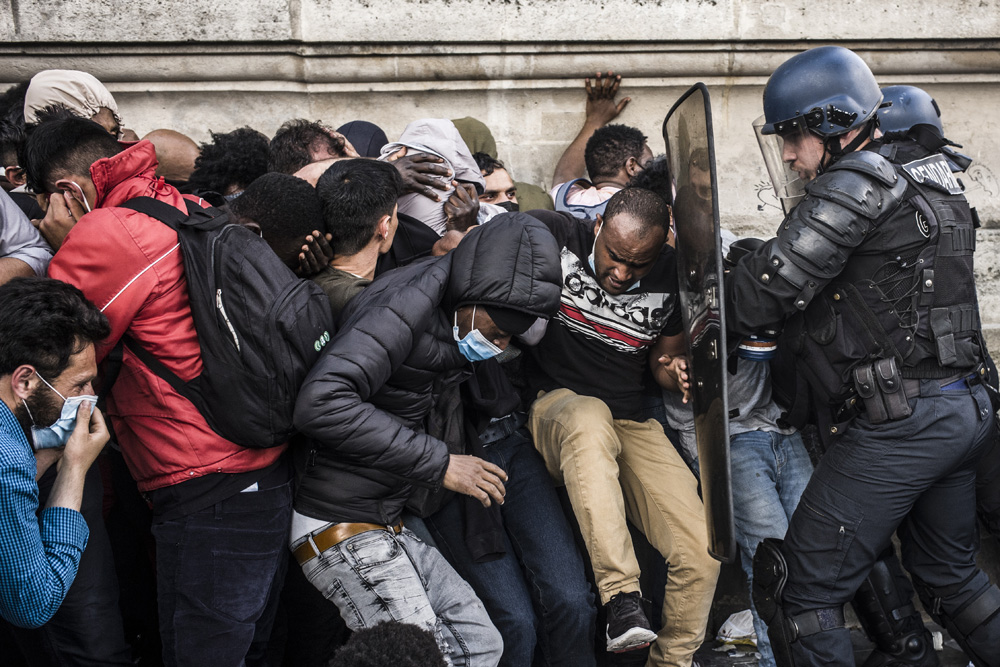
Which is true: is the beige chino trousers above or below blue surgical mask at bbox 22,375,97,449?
below

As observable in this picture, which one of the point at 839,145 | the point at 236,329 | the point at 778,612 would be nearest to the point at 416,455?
the point at 236,329

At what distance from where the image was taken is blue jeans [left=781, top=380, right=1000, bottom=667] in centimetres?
298

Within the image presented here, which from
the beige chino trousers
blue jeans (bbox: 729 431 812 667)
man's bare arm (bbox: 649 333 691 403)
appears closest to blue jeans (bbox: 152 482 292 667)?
the beige chino trousers

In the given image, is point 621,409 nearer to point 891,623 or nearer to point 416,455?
point 416,455

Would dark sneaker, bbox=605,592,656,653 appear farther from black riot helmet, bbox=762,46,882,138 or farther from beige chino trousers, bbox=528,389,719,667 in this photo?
black riot helmet, bbox=762,46,882,138

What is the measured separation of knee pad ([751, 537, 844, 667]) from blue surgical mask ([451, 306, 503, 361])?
1.32m

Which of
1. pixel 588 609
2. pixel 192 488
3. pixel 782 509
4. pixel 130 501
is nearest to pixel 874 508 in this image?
pixel 782 509

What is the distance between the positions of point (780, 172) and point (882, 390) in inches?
40.2

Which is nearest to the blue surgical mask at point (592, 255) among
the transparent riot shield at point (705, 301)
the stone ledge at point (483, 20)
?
the transparent riot shield at point (705, 301)

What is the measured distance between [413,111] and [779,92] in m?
2.18

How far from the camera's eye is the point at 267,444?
2.56 meters

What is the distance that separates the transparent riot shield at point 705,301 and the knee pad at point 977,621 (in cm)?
107

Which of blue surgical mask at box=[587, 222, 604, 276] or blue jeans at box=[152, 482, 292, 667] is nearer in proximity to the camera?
blue jeans at box=[152, 482, 292, 667]

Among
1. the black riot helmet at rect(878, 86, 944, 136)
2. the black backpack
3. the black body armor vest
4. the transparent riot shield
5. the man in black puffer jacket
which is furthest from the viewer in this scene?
the black riot helmet at rect(878, 86, 944, 136)
